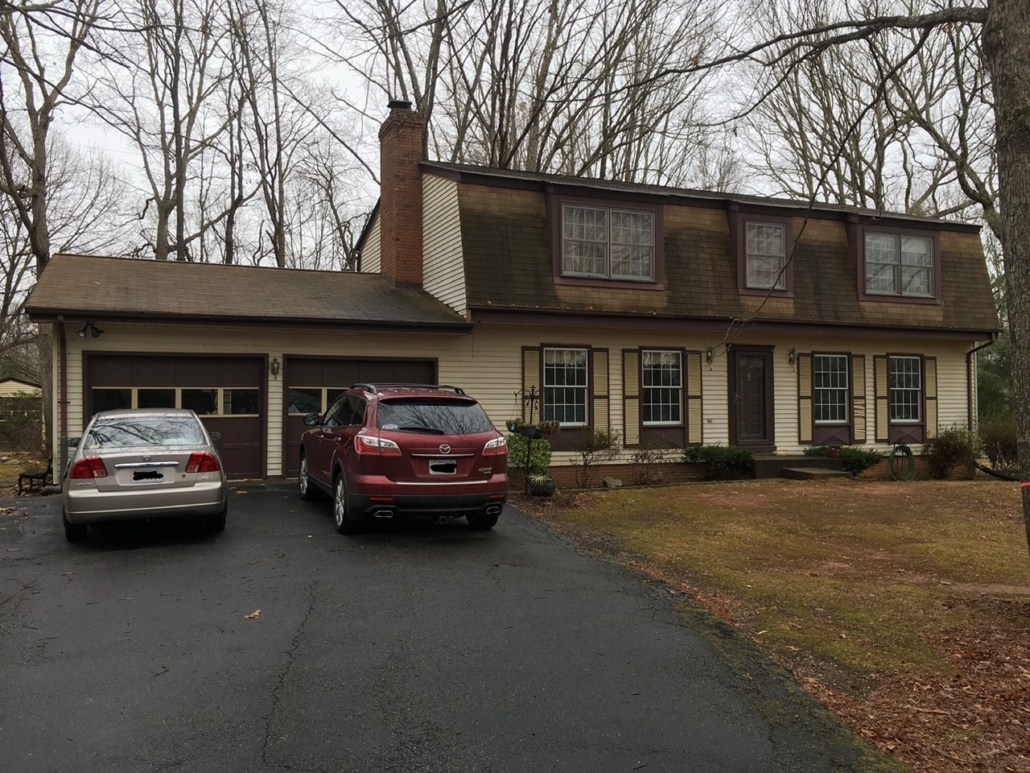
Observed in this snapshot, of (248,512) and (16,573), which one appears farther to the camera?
(248,512)

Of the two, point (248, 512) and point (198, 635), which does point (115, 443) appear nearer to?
point (248, 512)

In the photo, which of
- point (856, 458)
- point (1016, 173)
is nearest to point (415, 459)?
point (1016, 173)

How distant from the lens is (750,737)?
4137mm

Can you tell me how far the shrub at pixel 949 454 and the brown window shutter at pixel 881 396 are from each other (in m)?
1.11

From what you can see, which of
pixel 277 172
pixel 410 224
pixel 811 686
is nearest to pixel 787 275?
pixel 410 224

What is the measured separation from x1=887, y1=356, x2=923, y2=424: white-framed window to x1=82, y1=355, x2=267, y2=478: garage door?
14.6 m

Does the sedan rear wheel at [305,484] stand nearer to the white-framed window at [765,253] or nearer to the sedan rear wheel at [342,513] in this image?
the sedan rear wheel at [342,513]

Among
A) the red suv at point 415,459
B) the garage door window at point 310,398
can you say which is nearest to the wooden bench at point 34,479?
the garage door window at point 310,398

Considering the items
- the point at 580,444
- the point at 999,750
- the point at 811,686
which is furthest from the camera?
the point at 580,444

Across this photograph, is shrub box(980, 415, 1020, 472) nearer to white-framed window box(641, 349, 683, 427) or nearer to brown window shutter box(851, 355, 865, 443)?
brown window shutter box(851, 355, 865, 443)

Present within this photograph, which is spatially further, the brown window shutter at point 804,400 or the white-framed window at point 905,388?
the white-framed window at point 905,388

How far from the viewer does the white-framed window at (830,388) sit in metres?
17.9

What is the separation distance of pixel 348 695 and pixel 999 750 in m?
3.64

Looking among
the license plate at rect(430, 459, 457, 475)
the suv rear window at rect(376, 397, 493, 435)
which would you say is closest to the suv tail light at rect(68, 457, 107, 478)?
the suv rear window at rect(376, 397, 493, 435)
